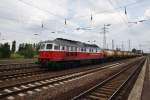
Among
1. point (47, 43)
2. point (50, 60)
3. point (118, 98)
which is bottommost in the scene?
point (118, 98)

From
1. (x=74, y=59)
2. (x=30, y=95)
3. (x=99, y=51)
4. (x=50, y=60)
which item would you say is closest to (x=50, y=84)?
(x=30, y=95)

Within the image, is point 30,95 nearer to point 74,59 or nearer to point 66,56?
point 66,56

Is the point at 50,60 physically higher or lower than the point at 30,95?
higher

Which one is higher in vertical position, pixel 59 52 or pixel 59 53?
pixel 59 52

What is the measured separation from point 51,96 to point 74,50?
1715 cm

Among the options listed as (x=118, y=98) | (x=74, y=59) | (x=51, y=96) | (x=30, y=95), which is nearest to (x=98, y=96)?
(x=118, y=98)

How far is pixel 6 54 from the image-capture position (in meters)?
52.4

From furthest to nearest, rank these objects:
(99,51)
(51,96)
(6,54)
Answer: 1. (6,54)
2. (99,51)
3. (51,96)

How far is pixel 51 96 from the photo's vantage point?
1079 centimetres

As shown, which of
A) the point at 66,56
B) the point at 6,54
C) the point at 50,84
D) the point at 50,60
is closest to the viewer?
the point at 50,84

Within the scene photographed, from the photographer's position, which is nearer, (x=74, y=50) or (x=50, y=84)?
(x=50, y=84)

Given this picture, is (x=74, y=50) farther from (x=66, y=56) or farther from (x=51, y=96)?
(x=51, y=96)

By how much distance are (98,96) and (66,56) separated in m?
14.3

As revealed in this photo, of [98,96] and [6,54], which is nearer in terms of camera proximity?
[98,96]
